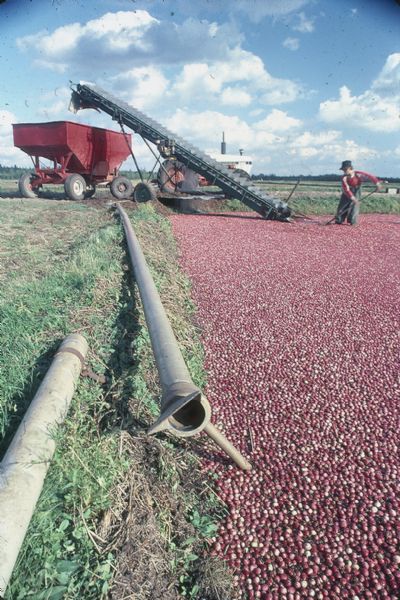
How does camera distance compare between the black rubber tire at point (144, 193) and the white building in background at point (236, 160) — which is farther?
the white building in background at point (236, 160)

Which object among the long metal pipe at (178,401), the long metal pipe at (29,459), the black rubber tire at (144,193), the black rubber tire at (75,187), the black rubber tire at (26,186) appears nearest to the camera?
the long metal pipe at (29,459)

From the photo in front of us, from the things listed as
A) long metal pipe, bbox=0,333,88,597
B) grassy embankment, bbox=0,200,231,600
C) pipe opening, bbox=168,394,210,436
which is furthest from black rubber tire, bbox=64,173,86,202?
pipe opening, bbox=168,394,210,436

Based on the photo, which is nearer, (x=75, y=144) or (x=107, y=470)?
(x=107, y=470)

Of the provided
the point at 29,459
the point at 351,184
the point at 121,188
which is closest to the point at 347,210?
the point at 351,184

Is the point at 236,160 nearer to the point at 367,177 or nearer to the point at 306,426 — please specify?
the point at 367,177

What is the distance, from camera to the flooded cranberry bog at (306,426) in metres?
1.98

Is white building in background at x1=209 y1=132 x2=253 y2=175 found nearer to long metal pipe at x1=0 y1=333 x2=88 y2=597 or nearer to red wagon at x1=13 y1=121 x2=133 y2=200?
red wagon at x1=13 y1=121 x2=133 y2=200

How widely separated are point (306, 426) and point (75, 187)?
42.7ft

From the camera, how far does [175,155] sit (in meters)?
12.9

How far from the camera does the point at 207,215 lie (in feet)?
44.0

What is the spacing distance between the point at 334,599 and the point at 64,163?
14.4 m

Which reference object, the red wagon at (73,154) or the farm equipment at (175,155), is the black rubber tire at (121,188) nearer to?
the red wagon at (73,154)

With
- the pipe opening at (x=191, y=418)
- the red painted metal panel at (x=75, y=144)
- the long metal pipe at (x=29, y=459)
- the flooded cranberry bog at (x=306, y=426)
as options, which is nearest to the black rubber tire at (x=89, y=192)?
the red painted metal panel at (x=75, y=144)

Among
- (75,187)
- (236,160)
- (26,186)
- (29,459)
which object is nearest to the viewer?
(29,459)
